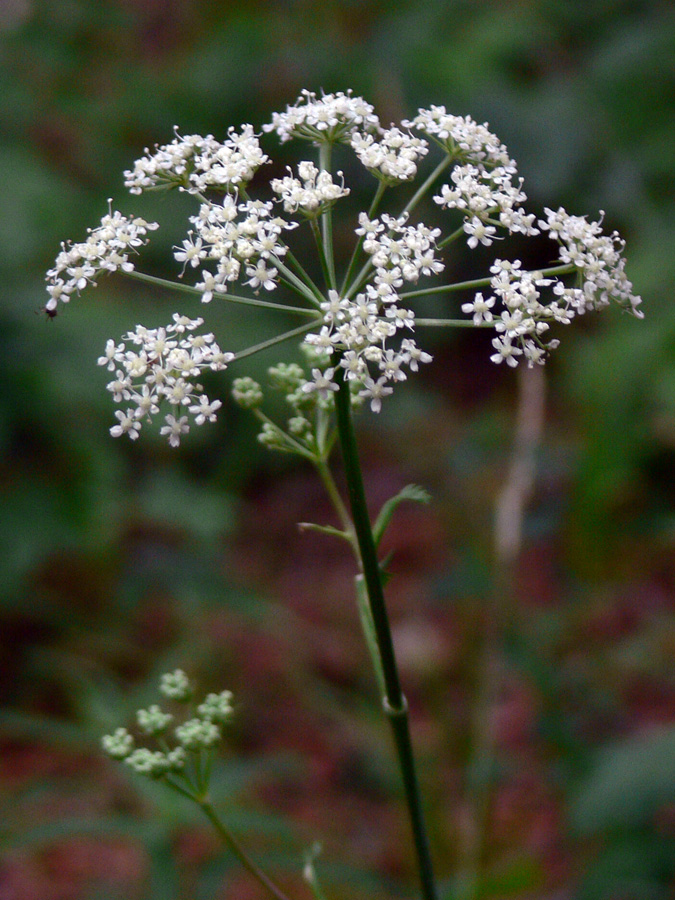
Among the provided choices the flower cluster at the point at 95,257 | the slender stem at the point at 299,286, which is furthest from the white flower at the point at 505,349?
the flower cluster at the point at 95,257

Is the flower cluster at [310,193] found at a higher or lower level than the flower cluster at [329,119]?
lower

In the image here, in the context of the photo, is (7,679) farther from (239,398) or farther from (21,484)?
(239,398)

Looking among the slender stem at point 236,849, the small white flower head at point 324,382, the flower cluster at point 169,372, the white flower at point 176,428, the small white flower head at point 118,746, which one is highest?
the flower cluster at point 169,372

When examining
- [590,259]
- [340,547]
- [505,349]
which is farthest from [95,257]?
[340,547]

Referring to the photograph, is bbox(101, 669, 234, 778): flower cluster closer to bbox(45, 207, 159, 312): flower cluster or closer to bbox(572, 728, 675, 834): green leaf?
bbox(45, 207, 159, 312): flower cluster

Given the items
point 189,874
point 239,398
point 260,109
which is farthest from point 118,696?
point 260,109

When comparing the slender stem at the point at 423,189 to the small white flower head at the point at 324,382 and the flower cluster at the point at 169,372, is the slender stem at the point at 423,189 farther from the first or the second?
the flower cluster at the point at 169,372

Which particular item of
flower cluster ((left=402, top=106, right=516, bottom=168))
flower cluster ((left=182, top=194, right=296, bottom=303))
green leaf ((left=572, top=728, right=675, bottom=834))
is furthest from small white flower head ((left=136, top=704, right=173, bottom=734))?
green leaf ((left=572, top=728, right=675, bottom=834))

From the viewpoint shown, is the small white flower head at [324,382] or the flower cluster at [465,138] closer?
the small white flower head at [324,382]
